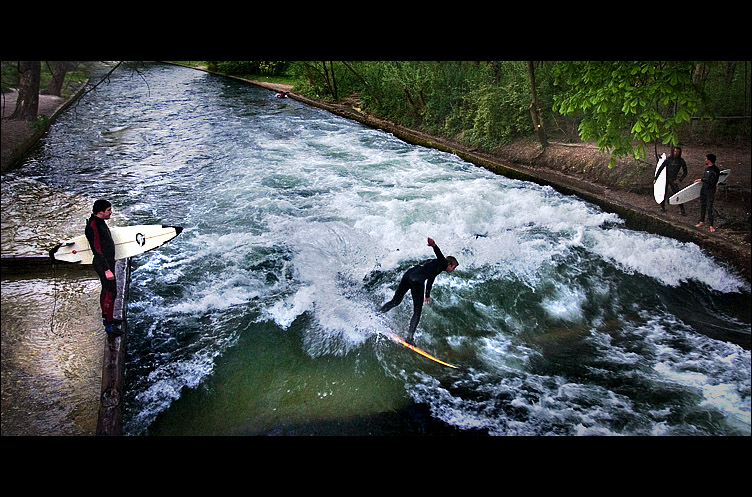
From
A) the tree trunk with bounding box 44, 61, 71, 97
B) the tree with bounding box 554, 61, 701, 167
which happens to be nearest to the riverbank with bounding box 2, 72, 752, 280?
the tree trunk with bounding box 44, 61, 71, 97

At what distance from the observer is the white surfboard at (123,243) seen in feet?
17.0

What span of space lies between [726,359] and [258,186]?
8.72 m

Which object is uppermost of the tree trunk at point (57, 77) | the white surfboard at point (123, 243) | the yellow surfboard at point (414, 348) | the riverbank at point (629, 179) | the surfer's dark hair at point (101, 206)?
the tree trunk at point (57, 77)

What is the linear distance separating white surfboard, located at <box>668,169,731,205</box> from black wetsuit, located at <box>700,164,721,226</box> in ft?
0.74

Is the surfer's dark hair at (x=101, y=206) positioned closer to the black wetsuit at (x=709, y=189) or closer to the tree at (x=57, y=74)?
the tree at (x=57, y=74)

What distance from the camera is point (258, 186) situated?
10.3 m

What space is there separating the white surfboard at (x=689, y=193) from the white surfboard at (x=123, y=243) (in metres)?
7.31

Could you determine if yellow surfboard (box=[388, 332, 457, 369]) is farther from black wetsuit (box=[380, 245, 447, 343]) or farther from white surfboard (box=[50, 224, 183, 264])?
white surfboard (box=[50, 224, 183, 264])

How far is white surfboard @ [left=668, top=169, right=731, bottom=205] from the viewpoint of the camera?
275 inches

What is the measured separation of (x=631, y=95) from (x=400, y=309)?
4339 mm

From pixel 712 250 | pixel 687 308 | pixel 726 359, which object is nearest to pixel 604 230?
pixel 712 250

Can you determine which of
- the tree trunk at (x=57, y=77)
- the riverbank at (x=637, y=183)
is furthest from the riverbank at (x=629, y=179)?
the tree trunk at (x=57, y=77)
